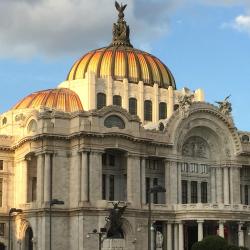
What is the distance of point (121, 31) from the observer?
112 m

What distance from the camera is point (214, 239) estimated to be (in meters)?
68.8

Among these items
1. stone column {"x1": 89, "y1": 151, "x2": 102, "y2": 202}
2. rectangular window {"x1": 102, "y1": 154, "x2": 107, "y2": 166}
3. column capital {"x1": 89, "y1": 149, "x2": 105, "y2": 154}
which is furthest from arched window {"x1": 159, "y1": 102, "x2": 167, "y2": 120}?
stone column {"x1": 89, "y1": 151, "x2": 102, "y2": 202}

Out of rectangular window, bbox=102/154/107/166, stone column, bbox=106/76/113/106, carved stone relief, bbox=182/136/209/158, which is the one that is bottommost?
rectangular window, bbox=102/154/107/166

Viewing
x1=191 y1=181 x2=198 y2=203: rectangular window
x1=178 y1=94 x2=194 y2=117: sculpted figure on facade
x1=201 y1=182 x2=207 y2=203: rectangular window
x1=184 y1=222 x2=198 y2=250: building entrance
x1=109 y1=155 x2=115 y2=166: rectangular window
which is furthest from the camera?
x1=201 y1=182 x2=207 y2=203: rectangular window

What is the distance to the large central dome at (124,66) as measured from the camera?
101625mm

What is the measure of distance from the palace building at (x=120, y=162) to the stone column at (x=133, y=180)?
12cm

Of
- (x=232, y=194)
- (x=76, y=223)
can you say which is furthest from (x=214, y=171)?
(x=76, y=223)

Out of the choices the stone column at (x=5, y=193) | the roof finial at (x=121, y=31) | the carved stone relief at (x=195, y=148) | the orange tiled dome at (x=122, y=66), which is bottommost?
the stone column at (x=5, y=193)

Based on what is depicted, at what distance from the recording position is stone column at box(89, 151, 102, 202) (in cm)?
8194

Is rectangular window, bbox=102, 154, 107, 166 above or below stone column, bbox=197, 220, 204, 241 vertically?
above

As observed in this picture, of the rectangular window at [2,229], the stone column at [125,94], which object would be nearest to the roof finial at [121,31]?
the stone column at [125,94]

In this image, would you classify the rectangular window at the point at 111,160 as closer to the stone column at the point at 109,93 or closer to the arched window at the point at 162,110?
the stone column at the point at 109,93

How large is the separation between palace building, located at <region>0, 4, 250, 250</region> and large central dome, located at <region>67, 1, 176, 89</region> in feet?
0.54

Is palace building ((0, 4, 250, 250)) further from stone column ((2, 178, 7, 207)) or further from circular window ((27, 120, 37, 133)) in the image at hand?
circular window ((27, 120, 37, 133))
